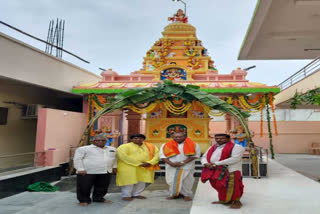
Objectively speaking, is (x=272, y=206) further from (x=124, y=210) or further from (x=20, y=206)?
(x=20, y=206)

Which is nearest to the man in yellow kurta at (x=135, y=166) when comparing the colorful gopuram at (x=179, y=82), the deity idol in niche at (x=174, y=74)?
the colorful gopuram at (x=179, y=82)

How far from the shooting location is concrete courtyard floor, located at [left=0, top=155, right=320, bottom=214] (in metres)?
4.06

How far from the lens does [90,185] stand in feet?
14.1

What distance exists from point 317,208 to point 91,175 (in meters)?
3.76

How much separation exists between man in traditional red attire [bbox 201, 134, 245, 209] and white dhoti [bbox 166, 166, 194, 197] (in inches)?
17.9

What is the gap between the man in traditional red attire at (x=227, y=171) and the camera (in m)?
4.05

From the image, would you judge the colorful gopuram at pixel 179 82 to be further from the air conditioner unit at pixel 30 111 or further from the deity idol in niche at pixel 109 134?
the air conditioner unit at pixel 30 111

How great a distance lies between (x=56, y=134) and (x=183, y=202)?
189 inches

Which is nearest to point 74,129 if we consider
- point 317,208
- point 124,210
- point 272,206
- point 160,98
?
point 160,98

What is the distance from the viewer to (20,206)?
4469mm

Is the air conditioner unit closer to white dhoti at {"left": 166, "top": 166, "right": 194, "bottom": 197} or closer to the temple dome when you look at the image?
the temple dome

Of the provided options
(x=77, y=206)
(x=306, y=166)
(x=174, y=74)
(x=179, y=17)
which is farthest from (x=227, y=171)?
(x=179, y=17)

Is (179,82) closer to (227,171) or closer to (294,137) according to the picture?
(227,171)

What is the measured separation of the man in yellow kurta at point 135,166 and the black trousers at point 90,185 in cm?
30
